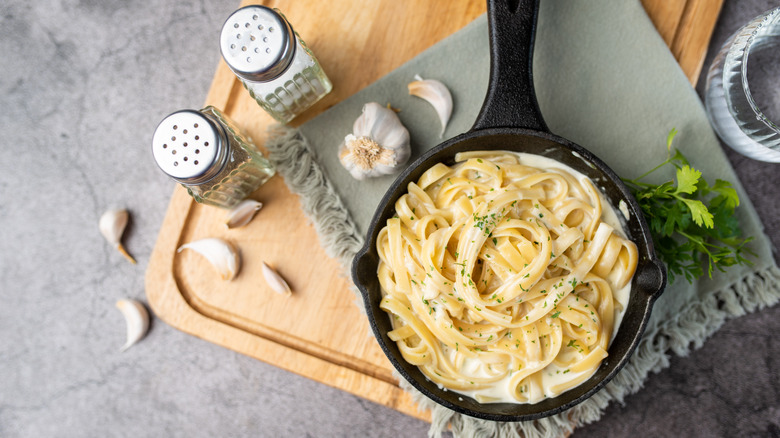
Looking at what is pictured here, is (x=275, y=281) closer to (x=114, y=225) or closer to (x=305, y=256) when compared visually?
(x=305, y=256)

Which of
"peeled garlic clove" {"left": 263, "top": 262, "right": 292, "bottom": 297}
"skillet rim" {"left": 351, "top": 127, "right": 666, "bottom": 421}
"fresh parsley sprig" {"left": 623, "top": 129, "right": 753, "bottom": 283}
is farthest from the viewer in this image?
"peeled garlic clove" {"left": 263, "top": 262, "right": 292, "bottom": 297}

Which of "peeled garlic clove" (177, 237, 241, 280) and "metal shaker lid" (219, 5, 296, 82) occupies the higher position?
"metal shaker lid" (219, 5, 296, 82)

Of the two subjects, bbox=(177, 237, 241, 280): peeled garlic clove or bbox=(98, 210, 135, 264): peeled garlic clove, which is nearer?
bbox=(177, 237, 241, 280): peeled garlic clove

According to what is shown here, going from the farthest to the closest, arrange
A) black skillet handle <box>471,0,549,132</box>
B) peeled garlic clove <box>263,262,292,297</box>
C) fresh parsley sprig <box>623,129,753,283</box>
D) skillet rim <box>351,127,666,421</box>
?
peeled garlic clove <box>263,262,292,297</box> → fresh parsley sprig <box>623,129,753,283</box> → black skillet handle <box>471,0,549,132</box> → skillet rim <box>351,127,666,421</box>

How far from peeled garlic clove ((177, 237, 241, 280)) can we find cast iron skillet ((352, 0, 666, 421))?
0.76 metres

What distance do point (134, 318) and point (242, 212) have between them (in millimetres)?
1089

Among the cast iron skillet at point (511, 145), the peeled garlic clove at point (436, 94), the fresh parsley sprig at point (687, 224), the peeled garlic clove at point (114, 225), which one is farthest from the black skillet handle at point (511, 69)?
the peeled garlic clove at point (114, 225)

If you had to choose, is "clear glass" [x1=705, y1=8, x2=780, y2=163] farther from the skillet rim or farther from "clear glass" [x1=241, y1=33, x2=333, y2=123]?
"clear glass" [x1=241, y1=33, x2=333, y2=123]

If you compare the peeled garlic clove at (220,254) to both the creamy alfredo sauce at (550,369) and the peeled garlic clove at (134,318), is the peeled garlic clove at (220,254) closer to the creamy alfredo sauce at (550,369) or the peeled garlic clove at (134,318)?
the peeled garlic clove at (134,318)

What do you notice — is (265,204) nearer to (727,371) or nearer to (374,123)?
(374,123)

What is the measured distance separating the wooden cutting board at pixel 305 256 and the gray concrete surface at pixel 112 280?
0.50 m

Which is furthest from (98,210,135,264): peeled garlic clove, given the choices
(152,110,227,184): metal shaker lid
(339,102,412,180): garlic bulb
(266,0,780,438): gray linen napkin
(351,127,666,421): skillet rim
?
(351,127,666,421): skillet rim

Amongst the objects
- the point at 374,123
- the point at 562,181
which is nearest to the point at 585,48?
the point at 562,181

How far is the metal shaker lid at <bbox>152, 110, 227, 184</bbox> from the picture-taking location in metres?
2.07
